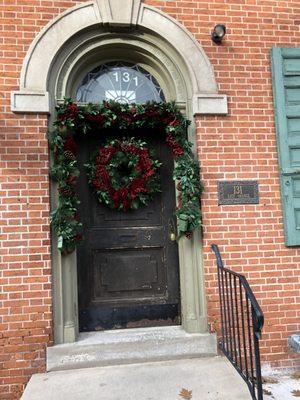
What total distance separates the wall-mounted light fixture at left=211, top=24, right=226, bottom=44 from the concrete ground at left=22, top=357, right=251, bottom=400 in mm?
3402

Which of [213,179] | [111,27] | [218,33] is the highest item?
[111,27]

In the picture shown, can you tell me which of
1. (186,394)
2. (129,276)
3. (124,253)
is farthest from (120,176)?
(186,394)

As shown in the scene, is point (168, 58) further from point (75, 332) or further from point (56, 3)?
point (75, 332)

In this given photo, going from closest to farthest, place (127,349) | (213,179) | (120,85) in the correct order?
(127,349) → (213,179) → (120,85)

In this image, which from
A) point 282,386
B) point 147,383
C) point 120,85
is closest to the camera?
point 147,383

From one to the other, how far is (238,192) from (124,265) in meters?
1.48

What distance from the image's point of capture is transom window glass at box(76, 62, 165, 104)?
4453mm

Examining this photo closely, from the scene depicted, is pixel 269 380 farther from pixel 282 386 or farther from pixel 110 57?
pixel 110 57

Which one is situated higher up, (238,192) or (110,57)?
(110,57)

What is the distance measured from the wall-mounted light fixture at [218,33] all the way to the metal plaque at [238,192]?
1606 mm

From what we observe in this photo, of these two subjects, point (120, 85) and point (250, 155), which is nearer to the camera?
point (250, 155)

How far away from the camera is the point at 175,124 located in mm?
4172

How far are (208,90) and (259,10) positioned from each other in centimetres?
120

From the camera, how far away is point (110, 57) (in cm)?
452
